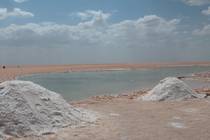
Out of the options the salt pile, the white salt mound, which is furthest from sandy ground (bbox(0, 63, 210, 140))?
the white salt mound

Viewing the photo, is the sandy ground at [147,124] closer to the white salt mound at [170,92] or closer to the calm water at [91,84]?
the white salt mound at [170,92]

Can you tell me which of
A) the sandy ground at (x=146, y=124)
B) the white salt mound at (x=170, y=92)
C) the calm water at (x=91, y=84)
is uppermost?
the white salt mound at (x=170, y=92)

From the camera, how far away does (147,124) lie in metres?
10.0

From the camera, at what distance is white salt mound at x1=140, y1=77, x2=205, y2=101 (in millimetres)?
15461

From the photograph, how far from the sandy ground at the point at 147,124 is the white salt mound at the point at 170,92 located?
150 centimetres

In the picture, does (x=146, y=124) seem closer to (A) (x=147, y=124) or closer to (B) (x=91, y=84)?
(A) (x=147, y=124)

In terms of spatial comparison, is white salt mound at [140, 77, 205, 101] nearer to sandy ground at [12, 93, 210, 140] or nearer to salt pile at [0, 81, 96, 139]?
sandy ground at [12, 93, 210, 140]

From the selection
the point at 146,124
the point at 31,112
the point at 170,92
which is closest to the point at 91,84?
the point at 170,92

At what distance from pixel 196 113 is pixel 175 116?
100 cm

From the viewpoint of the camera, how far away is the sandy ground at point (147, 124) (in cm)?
857

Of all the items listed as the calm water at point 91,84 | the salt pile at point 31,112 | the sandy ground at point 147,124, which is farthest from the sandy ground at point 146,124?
the calm water at point 91,84

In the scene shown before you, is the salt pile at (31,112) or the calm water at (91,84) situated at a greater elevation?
the salt pile at (31,112)

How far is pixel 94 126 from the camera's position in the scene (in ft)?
31.6

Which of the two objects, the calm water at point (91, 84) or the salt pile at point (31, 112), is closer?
the salt pile at point (31, 112)
